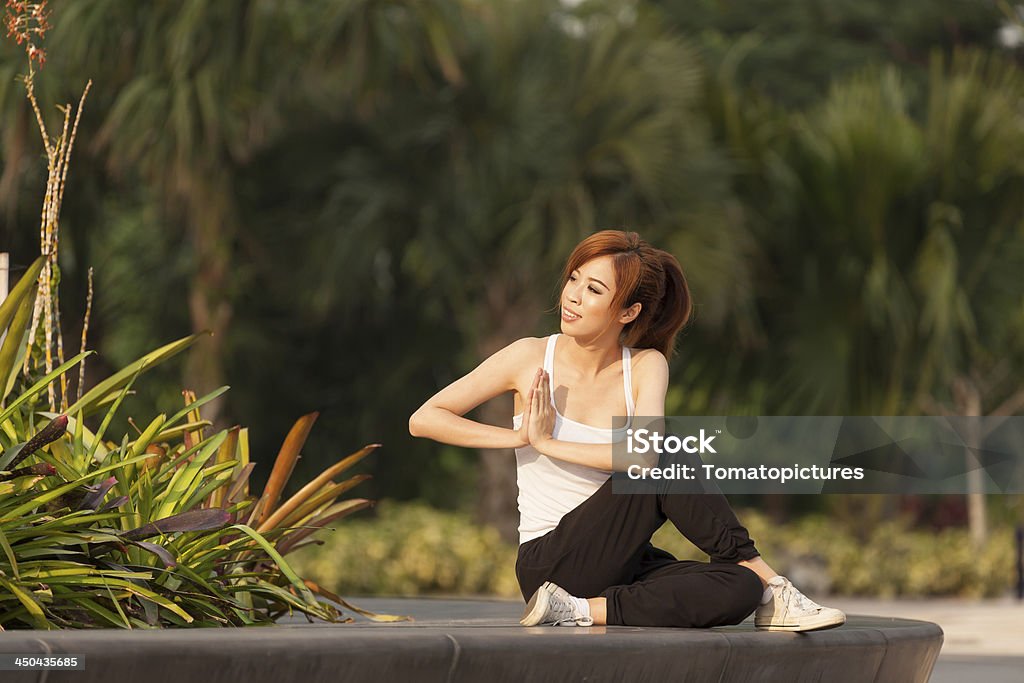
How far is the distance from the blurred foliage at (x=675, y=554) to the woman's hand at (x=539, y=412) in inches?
345

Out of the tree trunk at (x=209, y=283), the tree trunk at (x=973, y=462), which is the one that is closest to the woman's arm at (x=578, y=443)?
the tree trunk at (x=209, y=283)

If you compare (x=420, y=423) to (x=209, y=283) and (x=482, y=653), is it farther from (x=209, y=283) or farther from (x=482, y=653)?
(x=209, y=283)

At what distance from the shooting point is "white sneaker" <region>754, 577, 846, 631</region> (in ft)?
12.4

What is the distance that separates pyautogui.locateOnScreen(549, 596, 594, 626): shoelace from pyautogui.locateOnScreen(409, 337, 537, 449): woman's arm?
16.1 inches

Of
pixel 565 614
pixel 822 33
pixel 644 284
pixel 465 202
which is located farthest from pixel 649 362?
pixel 822 33

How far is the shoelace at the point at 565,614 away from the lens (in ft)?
12.6

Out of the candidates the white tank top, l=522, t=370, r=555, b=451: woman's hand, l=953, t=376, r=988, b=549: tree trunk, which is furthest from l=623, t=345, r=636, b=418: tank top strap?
l=953, t=376, r=988, b=549: tree trunk

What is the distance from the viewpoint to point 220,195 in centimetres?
1225

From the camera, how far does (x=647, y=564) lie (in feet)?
13.5

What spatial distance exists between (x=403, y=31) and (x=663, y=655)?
9.25 meters

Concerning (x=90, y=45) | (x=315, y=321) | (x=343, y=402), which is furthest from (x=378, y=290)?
(x=90, y=45)

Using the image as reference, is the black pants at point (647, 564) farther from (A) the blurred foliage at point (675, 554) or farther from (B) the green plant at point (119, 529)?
(A) the blurred foliage at point (675, 554)

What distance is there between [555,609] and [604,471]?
0.38 meters

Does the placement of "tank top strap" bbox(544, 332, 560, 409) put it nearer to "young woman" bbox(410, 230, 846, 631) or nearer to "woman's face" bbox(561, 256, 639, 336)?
"young woman" bbox(410, 230, 846, 631)
